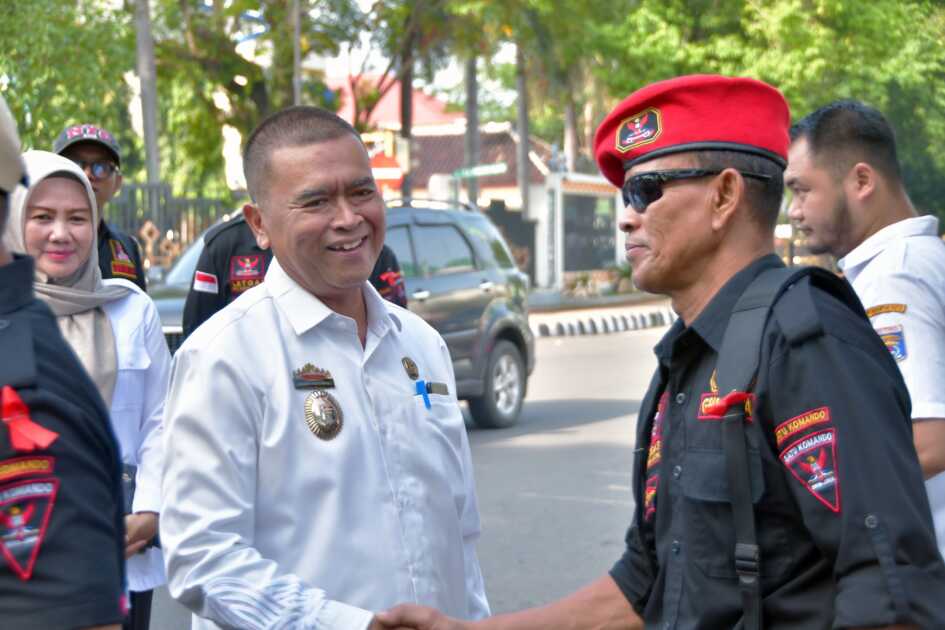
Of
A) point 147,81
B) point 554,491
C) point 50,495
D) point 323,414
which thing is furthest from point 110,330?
point 147,81

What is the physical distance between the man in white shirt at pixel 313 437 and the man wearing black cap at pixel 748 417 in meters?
0.18

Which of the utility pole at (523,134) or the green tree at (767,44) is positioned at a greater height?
the green tree at (767,44)

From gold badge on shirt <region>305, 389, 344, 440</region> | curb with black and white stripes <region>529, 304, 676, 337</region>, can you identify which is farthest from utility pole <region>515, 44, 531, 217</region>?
gold badge on shirt <region>305, 389, 344, 440</region>

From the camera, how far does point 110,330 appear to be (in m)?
4.08

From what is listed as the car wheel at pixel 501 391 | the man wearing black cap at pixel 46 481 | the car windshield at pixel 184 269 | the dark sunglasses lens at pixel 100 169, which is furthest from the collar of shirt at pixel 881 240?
the car wheel at pixel 501 391

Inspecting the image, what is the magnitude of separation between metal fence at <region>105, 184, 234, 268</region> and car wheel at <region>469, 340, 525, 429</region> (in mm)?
11022

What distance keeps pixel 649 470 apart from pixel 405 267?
9.19 metres

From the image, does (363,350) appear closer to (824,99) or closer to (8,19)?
(8,19)

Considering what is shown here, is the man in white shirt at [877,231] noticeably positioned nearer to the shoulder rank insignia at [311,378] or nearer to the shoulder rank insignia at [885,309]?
the shoulder rank insignia at [885,309]

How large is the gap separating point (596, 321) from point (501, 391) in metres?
13.4

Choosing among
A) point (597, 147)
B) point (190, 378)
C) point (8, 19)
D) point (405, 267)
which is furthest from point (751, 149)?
point (8, 19)

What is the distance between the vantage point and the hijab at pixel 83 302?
158 inches

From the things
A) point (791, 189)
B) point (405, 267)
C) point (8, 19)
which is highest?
point (8, 19)

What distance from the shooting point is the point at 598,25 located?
33.2m
